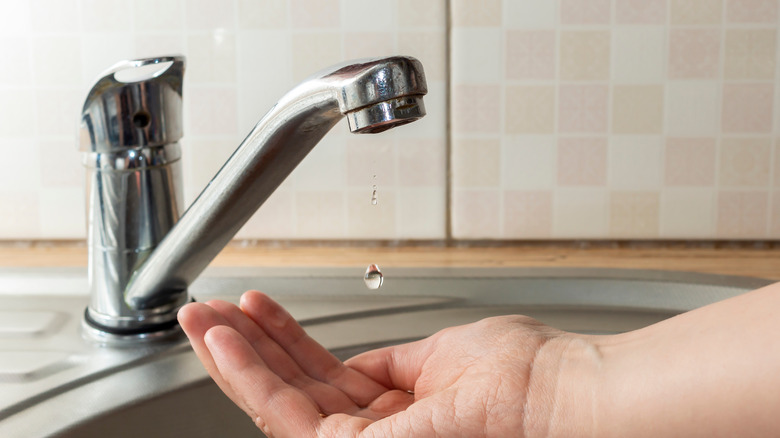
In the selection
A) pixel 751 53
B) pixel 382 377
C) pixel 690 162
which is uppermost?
pixel 751 53

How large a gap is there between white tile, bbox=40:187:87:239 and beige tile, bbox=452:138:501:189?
44 centimetres

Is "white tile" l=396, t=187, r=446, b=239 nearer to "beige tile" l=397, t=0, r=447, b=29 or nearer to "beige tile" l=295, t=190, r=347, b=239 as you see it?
"beige tile" l=295, t=190, r=347, b=239

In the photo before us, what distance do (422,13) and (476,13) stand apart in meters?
0.06

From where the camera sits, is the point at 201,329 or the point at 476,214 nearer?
the point at 201,329

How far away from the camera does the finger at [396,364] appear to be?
0.58m

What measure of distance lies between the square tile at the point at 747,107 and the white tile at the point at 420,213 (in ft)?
1.06

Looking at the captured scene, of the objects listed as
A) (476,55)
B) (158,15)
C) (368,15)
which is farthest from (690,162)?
(158,15)

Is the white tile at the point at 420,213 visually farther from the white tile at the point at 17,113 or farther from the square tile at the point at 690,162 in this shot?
the white tile at the point at 17,113

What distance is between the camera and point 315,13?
891mm

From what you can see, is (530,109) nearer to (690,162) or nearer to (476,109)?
(476,109)

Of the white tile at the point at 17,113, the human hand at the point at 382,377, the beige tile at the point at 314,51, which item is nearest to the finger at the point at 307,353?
the human hand at the point at 382,377

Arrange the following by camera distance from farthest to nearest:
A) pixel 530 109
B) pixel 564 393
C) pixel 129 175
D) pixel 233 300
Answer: pixel 530 109, pixel 233 300, pixel 129 175, pixel 564 393

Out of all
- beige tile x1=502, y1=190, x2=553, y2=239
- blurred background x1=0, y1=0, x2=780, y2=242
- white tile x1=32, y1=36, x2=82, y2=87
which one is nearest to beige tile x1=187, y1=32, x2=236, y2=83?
blurred background x1=0, y1=0, x2=780, y2=242

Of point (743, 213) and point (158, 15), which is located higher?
point (158, 15)
